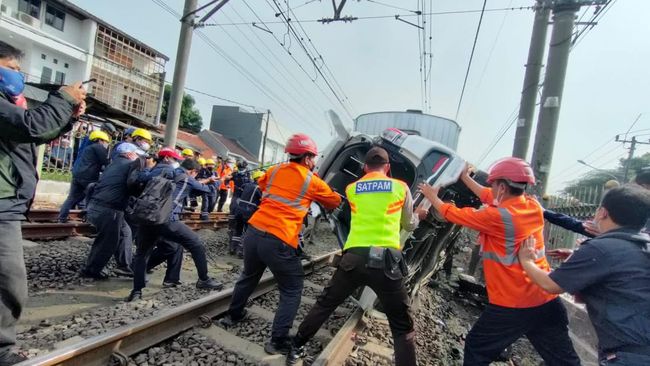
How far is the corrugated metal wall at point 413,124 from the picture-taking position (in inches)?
276

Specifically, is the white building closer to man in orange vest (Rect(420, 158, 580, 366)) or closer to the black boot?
the black boot

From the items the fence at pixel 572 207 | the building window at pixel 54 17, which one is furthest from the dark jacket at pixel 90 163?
the building window at pixel 54 17

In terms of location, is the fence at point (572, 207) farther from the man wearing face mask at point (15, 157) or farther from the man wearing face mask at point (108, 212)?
the man wearing face mask at point (108, 212)

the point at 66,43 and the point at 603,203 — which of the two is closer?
the point at 603,203

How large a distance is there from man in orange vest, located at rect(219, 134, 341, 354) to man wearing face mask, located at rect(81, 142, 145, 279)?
7.90ft

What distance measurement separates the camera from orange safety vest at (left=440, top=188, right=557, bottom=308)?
9.48ft

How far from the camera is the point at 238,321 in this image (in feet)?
13.4

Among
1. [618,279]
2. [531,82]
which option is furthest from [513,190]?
[531,82]

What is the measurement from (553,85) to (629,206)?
3.83 meters

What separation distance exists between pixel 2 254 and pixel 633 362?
12.6 ft

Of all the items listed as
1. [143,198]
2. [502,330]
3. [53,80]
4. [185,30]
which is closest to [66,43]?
[53,80]

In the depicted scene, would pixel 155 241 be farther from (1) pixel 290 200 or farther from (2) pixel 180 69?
(2) pixel 180 69

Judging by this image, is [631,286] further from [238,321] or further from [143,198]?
[143,198]

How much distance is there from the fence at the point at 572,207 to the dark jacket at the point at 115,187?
628cm
